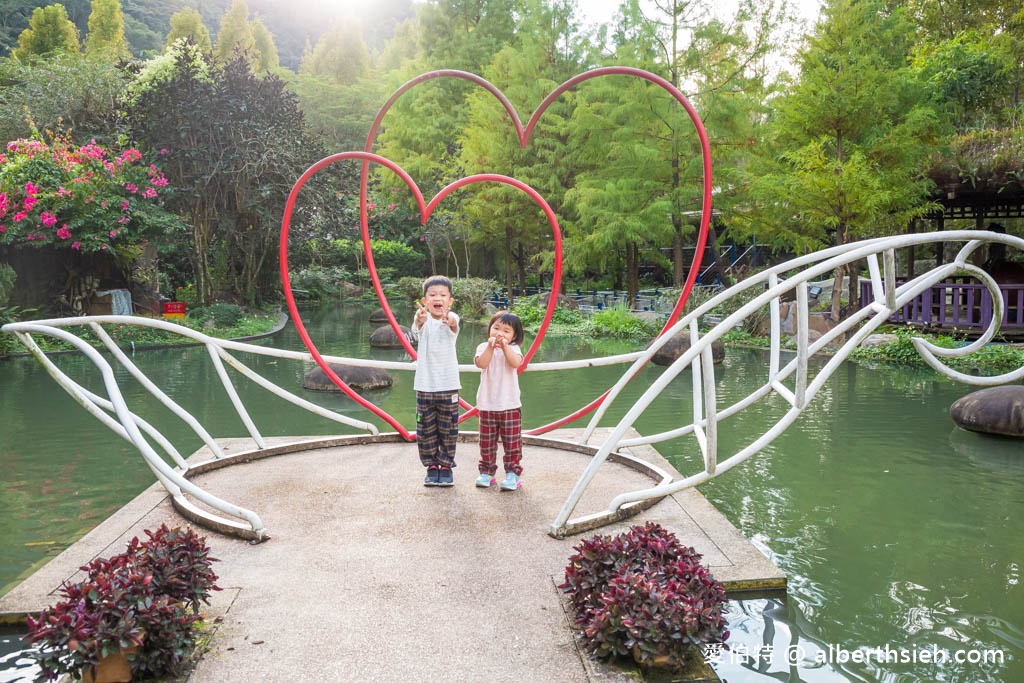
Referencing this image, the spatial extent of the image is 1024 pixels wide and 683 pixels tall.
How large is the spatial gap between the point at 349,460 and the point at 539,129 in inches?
569

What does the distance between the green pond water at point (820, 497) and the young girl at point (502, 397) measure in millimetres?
984

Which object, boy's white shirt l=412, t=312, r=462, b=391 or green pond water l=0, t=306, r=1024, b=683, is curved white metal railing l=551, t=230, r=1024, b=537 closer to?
green pond water l=0, t=306, r=1024, b=683

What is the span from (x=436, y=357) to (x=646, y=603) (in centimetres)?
225

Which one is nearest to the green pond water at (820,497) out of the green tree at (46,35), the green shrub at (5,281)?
the green shrub at (5,281)

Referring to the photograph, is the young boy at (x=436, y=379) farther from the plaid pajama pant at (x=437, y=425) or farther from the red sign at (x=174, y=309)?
the red sign at (x=174, y=309)

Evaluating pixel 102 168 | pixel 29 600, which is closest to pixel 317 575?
pixel 29 600

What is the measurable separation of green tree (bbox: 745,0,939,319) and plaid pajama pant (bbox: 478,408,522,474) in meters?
9.80

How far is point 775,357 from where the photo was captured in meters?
3.81

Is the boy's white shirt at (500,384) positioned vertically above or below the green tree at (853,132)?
below

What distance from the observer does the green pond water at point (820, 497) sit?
3.20 meters

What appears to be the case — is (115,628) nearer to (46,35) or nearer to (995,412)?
(995,412)

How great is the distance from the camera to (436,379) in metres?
4.54

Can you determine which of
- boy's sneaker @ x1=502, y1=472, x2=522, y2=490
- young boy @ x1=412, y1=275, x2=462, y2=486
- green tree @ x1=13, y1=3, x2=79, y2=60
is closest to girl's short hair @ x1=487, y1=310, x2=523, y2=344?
young boy @ x1=412, y1=275, x2=462, y2=486

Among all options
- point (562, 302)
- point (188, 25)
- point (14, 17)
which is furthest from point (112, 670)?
point (14, 17)
